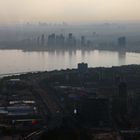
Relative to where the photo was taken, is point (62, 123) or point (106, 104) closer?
point (62, 123)

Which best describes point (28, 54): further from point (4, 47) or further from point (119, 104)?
point (119, 104)

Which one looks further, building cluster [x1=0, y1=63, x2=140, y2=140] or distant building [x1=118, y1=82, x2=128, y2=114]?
distant building [x1=118, y1=82, x2=128, y2=114]

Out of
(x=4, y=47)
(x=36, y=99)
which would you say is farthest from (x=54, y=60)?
(x=36, y=99)

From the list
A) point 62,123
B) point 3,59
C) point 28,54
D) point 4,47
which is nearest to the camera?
point 62,123

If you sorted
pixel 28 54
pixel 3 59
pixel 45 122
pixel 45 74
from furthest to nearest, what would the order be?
pixel 28 54
pixel 3 59
pixel 45 74
pixel 45 122

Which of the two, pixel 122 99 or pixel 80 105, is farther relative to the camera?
pixel 122 99

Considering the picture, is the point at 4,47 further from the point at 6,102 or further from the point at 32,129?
the point at 32,129

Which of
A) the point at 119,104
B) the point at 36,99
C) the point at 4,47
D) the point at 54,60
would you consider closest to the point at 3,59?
the point at 54,60

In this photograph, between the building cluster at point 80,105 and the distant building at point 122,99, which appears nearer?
the building cluster at point 80,105

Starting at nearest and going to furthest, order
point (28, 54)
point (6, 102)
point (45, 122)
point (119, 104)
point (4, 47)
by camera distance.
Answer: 1. point (45, 122)
2. point (119, 104)
3. point (6, 102)
4. point (28, 54)
5. point (4, 47)
